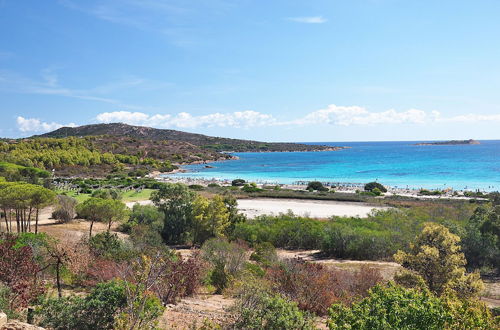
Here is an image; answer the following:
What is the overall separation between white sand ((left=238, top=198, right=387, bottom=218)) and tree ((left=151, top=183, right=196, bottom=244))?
8.87 metres

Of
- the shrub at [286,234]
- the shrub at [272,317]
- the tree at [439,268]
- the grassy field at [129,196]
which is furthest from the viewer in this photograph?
the grassy field at [129,196]

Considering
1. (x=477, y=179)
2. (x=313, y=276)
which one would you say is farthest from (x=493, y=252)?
(x=477, y=179)

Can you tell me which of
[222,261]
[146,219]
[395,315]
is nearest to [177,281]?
[222,261]

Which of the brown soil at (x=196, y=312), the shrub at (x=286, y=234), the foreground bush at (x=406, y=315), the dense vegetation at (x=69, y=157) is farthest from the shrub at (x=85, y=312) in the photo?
the dense vegetation at (x=69, y=157)

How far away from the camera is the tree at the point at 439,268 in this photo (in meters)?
12.6

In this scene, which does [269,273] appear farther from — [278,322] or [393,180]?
[393,180]

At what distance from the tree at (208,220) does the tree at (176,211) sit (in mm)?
775

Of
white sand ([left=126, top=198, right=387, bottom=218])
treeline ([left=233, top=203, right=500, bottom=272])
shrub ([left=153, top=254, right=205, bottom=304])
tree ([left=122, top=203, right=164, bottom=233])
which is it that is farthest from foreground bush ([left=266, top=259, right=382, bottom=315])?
white sand ([left=126, top=198, right=387, bottom=218])

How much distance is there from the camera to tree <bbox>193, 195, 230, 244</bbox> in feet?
78.4

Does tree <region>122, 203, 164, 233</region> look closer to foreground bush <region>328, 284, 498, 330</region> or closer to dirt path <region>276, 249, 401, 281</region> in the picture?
dirt path <region>276, 249, 401, 281</region>

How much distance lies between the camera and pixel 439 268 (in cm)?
1288

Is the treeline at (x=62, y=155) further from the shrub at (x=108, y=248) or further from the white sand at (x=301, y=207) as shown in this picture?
the shrub at (x=108, y=248)

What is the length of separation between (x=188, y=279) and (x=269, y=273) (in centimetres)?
316

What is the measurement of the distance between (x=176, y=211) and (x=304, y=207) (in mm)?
18194
